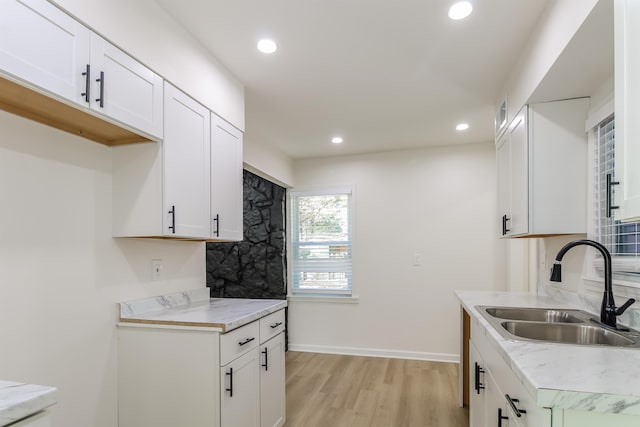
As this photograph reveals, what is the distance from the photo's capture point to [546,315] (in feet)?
→ 6.61

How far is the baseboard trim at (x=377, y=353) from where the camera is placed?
414cm

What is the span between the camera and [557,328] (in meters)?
1.74

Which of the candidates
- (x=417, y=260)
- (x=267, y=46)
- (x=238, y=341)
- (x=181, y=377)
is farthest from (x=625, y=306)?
(x=417, y=260)

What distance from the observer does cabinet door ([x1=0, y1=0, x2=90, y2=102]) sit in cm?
115

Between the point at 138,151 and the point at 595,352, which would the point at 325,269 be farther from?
the point at 595,352

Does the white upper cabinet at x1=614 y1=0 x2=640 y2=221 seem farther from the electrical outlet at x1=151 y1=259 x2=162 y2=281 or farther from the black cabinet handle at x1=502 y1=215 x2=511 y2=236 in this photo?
the electrical outlet at x1=151 y1=259 x2=162 y2=281

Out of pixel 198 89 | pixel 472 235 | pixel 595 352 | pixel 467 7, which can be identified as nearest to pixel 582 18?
pixel 467 7

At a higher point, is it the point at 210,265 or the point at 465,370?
the point at 210,265

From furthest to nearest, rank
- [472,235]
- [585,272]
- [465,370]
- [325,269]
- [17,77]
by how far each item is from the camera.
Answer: [325,269]
[472,235]
[465,370]
[585,272]
[17,77]

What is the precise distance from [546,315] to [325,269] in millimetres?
2871

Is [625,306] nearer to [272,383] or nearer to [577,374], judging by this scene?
[577,374]

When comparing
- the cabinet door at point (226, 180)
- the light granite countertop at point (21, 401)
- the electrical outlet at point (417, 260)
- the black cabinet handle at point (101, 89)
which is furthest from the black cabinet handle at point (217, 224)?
the electrical outlet at point (417, 260)

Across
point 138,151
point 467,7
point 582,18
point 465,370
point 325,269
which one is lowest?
point 465,370

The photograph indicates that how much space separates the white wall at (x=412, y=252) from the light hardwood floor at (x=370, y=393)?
294 mm
